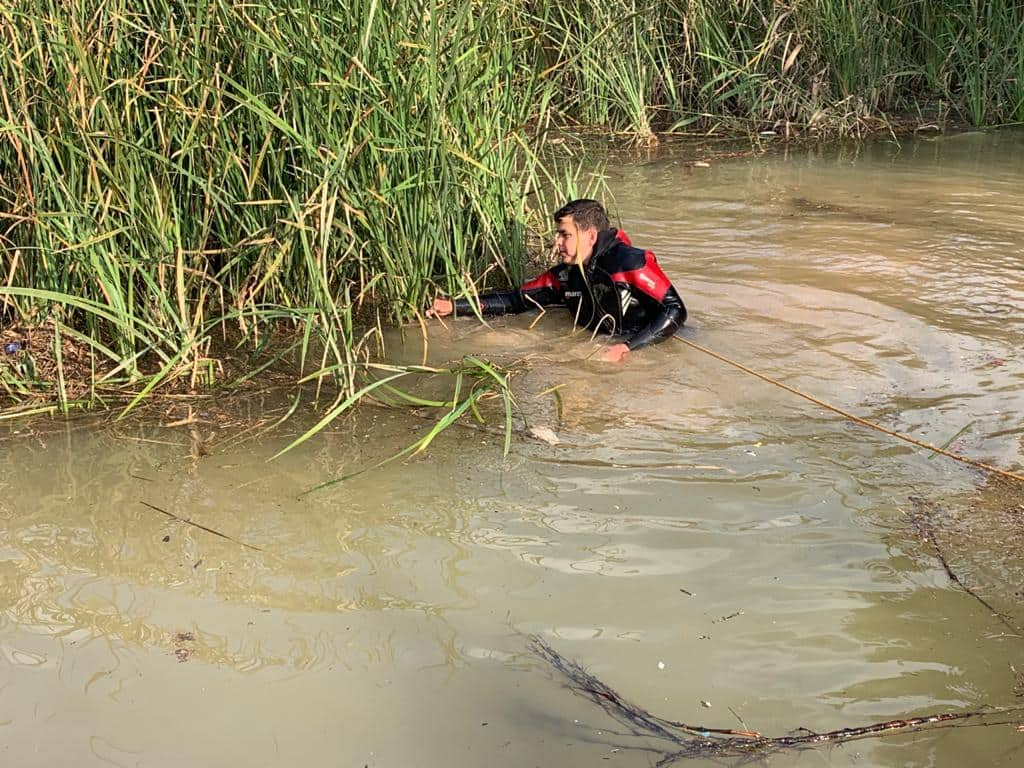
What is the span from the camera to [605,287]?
475 centimetres

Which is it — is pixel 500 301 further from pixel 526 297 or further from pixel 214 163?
pixel 214 163

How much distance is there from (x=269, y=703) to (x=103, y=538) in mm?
944

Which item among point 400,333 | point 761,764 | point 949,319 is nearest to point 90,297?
point 400,333

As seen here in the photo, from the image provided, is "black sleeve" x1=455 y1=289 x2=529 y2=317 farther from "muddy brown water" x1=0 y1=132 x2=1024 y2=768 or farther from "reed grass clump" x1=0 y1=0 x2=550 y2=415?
"reed grass clump" x1=0 y1=0 x2=550 y2=415

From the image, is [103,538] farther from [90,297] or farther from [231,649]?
→ [90,297]

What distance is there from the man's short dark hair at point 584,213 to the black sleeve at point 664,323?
0.41 m

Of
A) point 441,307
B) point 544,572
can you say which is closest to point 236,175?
point 441,307

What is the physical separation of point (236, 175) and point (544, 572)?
198cm

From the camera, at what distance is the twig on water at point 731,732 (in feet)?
7.20

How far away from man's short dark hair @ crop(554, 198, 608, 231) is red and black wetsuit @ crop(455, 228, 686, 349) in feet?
0.23

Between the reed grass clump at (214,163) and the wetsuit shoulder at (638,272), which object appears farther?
the wetsuit shoulder at (638,272)

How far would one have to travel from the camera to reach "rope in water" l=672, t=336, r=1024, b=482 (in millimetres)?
3361

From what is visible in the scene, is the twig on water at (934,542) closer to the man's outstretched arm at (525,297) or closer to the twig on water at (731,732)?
the twig on water at (731,732)

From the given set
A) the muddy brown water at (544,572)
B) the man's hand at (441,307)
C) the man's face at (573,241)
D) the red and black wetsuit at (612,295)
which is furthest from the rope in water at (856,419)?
the man's hand at (441,307)
